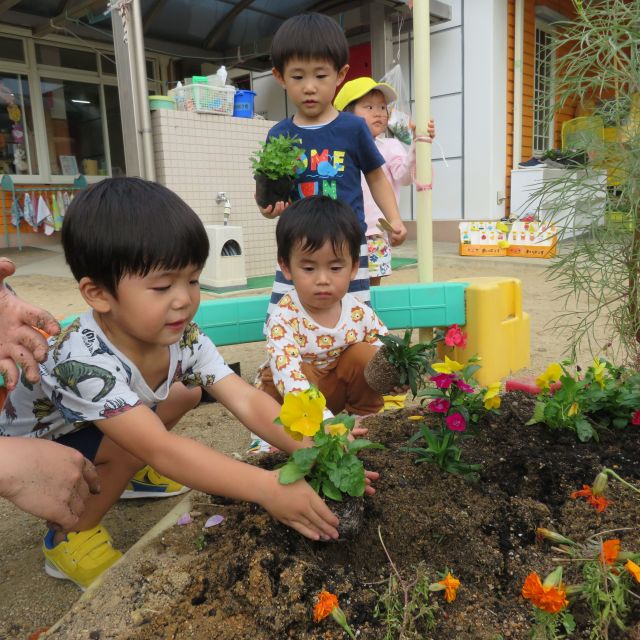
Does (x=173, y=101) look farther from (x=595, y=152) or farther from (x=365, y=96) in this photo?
(x=595, y=152)

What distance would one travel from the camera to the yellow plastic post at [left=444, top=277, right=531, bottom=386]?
2670 millimetres

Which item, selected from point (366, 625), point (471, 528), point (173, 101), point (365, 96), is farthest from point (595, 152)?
point (173, 101)

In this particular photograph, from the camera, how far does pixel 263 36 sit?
8.57 meters

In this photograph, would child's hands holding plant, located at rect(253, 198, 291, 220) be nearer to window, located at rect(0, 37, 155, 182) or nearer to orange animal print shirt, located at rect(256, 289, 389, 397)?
orange animal print shirt, located at rect(256, 289, 389, 397)

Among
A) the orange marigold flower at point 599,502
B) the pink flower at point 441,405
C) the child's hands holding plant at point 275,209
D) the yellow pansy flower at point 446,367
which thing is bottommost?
the orange marigold flower at point 599,502

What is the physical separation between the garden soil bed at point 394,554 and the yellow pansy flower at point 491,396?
0.38ft

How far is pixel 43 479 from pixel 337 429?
24.8 inches

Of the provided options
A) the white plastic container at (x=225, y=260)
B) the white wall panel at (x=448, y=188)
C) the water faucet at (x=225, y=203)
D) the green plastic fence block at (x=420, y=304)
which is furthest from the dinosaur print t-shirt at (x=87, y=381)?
the white wall panel at (x=448, y=188)

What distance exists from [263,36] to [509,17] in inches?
136

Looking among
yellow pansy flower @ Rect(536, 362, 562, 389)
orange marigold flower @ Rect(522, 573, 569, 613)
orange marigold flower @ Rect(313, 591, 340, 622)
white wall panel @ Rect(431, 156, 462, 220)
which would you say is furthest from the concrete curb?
white wall panel @ Rect(431, 156, 462, 220)

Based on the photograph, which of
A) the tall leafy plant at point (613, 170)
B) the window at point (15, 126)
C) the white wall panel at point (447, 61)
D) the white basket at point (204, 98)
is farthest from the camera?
the window at point (15, 126)

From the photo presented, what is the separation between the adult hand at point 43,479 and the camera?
1.19m

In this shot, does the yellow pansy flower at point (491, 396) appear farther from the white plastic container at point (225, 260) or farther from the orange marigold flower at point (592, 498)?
the white plastic container at point (225, 260)

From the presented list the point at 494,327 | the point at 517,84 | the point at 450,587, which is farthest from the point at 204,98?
the point at 450,587
